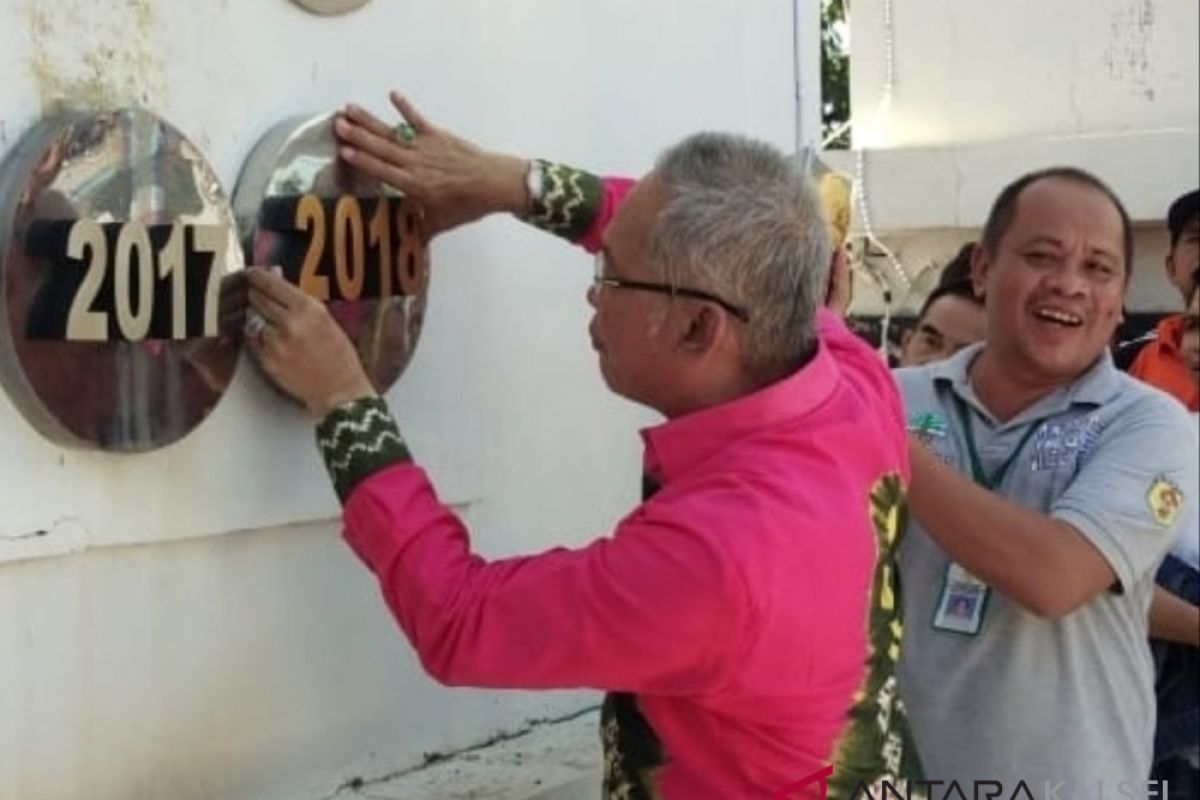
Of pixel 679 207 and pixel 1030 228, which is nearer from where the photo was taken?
pixel 679 207

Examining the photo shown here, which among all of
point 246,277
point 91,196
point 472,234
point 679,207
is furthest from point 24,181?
point 472,234

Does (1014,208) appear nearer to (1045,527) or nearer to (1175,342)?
(1045,527)

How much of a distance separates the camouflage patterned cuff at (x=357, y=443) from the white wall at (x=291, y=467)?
168mm

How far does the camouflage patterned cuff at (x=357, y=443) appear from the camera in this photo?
170 cm

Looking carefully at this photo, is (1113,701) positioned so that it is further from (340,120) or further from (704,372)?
(340,120)

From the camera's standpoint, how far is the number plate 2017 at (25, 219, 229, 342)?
1562 mm

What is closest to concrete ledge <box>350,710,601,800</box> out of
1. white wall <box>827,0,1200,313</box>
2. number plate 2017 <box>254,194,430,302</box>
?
number plate 2017 <box>254,194,430,302</box>

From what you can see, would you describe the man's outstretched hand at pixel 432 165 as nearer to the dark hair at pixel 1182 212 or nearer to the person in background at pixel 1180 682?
the person in background at pixel 1180 682

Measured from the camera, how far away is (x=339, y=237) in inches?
74.8

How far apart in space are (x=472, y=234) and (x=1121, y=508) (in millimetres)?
851

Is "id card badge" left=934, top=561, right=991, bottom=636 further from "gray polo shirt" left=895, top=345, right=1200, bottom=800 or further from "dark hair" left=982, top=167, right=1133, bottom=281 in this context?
"dark hair" left=982, top=167, right=1133, bottom=281

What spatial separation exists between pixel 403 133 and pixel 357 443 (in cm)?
44

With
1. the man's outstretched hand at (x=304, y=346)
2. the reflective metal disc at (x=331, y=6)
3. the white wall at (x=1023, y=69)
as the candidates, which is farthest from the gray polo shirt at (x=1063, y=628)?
the white wall at (x=1023, y=69)

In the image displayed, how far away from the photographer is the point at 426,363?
7.05ft
